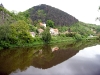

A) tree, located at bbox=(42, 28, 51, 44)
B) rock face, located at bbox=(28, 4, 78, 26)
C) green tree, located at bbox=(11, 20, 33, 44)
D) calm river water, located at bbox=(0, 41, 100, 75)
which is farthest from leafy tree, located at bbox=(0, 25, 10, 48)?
rock face, located at bbox=(28, 4, 78, 26)

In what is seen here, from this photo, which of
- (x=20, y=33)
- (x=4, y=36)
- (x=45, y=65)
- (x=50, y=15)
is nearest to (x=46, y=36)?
(x=20, y=33)

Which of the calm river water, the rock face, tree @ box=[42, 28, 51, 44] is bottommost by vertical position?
the calm river water

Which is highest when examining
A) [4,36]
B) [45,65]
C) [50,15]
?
[50,15]

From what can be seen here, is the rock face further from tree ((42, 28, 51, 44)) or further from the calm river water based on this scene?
the calm river water

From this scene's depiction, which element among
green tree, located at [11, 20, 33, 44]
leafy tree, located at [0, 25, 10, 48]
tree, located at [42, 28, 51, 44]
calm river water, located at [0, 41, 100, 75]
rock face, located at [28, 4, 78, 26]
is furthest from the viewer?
rock face, located at [28, 4, 78, 26]

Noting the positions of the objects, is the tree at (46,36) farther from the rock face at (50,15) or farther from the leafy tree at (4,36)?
the rock face at (50,15)

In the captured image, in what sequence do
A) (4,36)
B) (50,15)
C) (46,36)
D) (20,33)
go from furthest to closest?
1. (50,15)
2. (46,36)
3. (20,33)
4. (4,36)

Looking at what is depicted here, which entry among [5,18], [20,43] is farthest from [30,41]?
[5,18]

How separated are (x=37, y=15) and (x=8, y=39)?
6539cm

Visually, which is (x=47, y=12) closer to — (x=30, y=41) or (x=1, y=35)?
(x=30, y=41)

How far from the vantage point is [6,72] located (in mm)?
16828

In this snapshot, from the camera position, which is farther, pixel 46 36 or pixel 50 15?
pixel 50 15

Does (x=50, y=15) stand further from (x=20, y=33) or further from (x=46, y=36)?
(x=20, y=33)

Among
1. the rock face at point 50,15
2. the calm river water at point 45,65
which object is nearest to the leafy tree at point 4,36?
the calm river water at point 45,65
